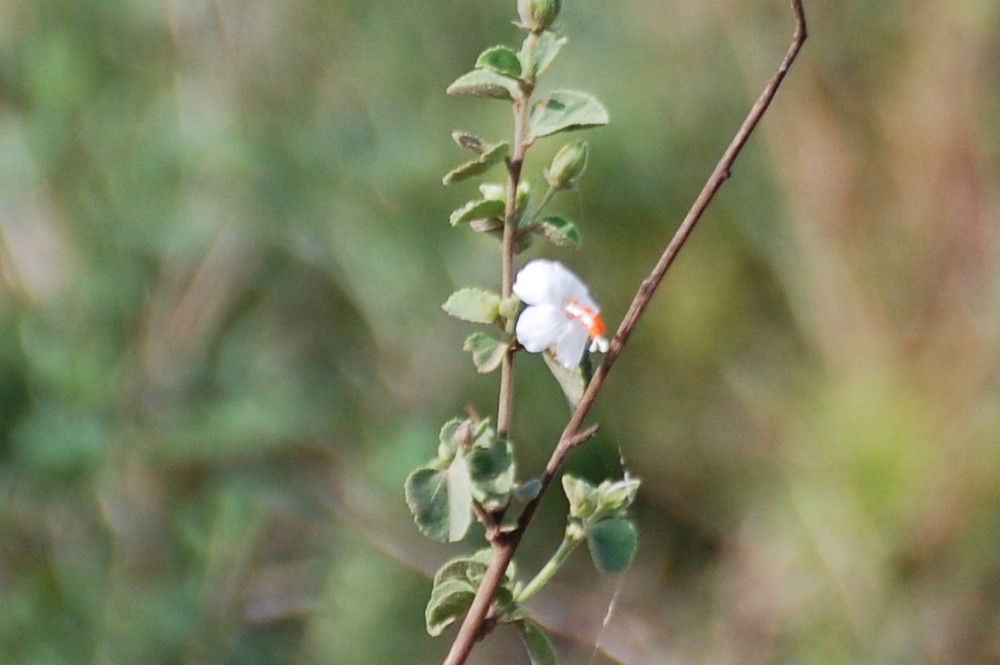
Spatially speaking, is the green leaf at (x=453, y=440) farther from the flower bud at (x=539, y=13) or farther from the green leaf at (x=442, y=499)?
the flower bud at (x=539, y=13)

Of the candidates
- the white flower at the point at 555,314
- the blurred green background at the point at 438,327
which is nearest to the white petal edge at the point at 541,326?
the white flower at the point at 555,314

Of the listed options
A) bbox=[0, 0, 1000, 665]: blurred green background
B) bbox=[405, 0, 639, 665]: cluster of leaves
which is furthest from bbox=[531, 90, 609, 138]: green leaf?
bbox=[0, 0, 1000, 665]: blurred green background

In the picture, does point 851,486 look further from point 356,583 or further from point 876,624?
point 356,583

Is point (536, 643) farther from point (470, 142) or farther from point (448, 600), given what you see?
point (470, 142)

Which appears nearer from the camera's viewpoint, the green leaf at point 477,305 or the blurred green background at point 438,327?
the green leaf at point 477,305

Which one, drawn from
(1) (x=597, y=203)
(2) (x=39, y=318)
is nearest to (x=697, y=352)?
(1) (x=597, y=203)

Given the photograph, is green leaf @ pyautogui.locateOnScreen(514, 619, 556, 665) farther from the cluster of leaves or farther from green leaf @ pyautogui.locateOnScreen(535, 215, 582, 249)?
green leaf @ pyautogui.locateOnScreen(535, 215, 582, 249)
